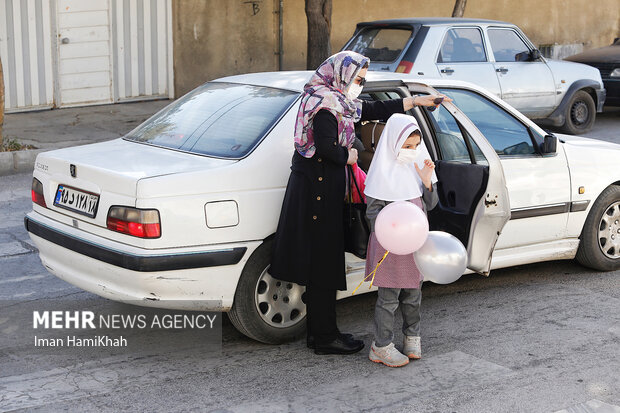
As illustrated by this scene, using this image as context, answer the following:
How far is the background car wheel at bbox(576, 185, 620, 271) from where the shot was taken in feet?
22.4

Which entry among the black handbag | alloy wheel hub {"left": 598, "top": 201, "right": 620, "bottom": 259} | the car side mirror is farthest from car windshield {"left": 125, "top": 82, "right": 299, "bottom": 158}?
alloy wheel hub {"left": 598, "top": 201, "right": 620, "bottom": 259}

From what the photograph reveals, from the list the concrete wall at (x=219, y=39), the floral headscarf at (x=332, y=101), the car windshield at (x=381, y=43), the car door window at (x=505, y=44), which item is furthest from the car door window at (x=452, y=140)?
the concrete wall at (x=219, y=39)

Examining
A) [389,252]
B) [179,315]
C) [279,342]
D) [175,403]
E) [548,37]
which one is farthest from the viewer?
[548,37]

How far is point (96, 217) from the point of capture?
5.12m

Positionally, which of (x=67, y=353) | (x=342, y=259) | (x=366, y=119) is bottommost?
(x=67, y=353)

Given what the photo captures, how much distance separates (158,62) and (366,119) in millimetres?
10472

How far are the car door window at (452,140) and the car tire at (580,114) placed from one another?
25.6 feet

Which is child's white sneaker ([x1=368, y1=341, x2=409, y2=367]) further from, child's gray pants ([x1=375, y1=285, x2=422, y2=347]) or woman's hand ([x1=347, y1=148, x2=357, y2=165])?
woman's hand ([x1=347, y1=148, x2=357, y2=165])

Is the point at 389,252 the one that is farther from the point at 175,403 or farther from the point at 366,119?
the point at 175,403

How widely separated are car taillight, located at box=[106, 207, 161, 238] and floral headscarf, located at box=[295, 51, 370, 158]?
0.89 meters

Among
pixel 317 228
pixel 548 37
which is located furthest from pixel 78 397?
pixel 548 37

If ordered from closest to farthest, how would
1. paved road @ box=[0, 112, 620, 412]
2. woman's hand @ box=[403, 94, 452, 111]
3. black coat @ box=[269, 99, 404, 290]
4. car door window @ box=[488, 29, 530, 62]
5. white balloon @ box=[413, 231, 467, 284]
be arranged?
paved road @ box=[0, 112, 620, 412] < white balloon @ box=[413, 231, 467, 284] < black coat @ box=[269, 99, 404, 290] < woman's hand @ box=[403, 94, 452, 111] < car door window @ box=[488, 29, 530, 62]

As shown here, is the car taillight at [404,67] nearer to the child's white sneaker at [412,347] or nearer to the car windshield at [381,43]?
the car windshield at [381,43]

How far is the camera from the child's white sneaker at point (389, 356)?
5.20 m
